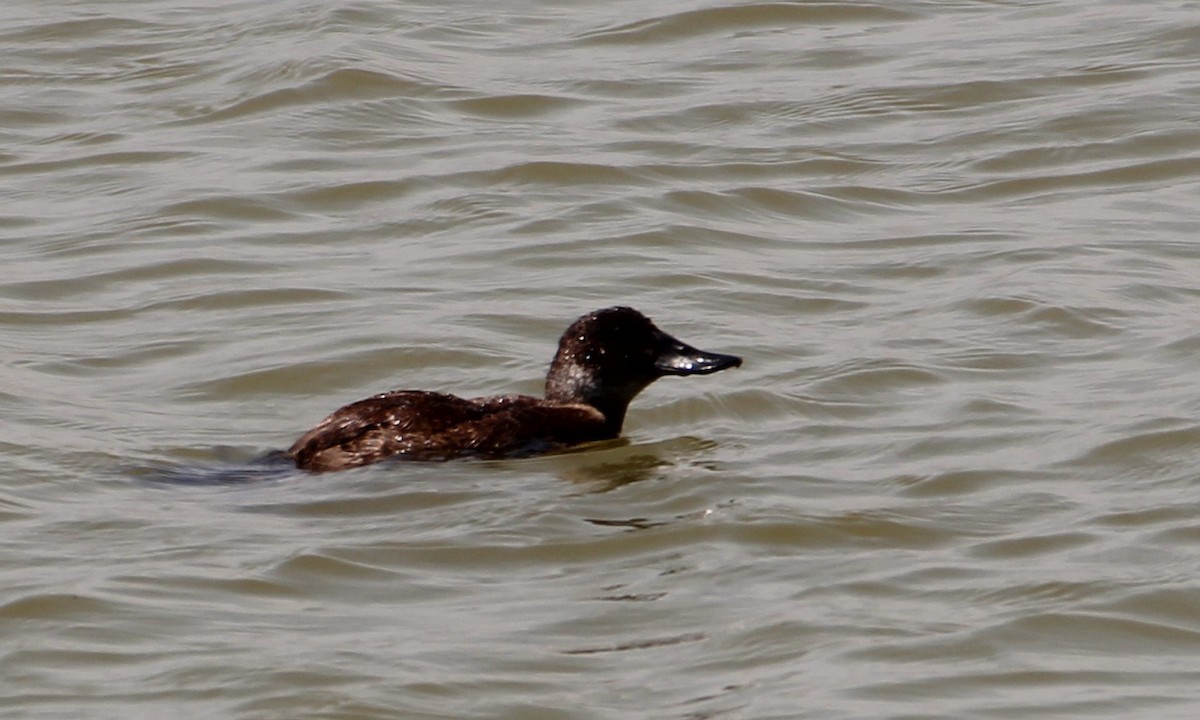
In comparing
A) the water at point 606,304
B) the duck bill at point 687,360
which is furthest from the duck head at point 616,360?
the water at point 606,304

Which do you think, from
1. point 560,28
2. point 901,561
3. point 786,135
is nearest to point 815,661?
point 901,561

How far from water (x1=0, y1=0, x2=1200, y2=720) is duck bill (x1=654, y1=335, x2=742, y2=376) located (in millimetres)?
252

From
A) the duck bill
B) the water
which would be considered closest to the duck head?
the duck bill

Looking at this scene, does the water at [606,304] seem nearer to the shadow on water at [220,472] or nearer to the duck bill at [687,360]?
the shadow on water at [220,472]

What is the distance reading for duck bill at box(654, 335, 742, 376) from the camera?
952 centimetres

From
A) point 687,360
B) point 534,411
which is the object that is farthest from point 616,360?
point 534,411

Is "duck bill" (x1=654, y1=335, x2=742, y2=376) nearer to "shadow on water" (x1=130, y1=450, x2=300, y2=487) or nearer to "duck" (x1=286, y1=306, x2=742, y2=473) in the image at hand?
"duck" (x1=286, y1=306, x2=742, y2=473)

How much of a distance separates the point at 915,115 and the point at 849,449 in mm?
5390

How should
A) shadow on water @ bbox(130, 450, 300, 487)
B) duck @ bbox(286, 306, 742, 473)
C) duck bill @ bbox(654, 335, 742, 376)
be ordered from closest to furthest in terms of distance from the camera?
shadow on water @ bbox(130, 450, 300, 487) < duck @ bbox(286, 306, 742, 473) < duck bill @ bbox(654, 335, 742, 376)

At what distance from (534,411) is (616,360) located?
1.56 feet

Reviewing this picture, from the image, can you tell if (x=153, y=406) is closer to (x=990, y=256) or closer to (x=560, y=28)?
(x=990, y=256)

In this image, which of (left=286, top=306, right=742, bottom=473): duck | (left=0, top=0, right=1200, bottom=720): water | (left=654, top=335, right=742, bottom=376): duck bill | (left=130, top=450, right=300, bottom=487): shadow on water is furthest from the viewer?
(left=654, top=335, right=742, bottom=376): duck bill

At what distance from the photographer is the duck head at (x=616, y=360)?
31.4 ft

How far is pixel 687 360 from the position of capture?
959 cm
